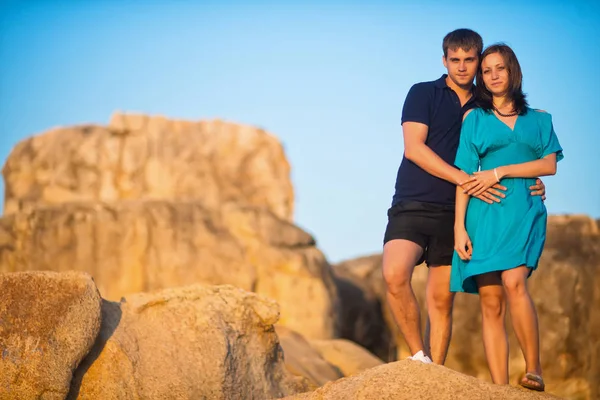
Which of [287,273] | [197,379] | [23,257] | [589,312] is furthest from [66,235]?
[197,379]

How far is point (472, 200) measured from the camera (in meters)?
5.25

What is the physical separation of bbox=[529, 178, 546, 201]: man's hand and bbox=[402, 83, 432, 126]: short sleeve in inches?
27.2

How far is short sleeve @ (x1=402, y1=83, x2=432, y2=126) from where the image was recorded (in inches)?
215

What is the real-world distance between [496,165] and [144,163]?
28.5 meters

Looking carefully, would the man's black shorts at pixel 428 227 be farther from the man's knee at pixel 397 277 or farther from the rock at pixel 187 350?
the rock at pixel 187 350

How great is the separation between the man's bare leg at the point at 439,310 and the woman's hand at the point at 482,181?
54 cm

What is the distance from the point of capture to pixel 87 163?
31.3 meters

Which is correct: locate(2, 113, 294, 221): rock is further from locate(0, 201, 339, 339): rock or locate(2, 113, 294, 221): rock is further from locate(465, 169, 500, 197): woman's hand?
locate(465, 169, 500, 197): woman's hand

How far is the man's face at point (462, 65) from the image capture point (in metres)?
5.39

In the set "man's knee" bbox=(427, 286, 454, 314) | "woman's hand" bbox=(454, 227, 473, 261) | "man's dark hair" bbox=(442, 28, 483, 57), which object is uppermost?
"man's dark hair" bbox=(442, 28, 483, 57)

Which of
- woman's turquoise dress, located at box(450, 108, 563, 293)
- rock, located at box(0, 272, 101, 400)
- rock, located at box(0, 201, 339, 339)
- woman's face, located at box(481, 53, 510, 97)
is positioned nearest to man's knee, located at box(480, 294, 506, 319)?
woman's turquoise dress, located at box(450, 108, 563, 293)

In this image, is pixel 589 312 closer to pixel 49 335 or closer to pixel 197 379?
pixel 197 379

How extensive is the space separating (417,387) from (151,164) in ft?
96.1

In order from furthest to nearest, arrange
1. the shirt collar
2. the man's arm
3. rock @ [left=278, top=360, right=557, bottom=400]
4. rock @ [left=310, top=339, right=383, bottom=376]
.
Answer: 1. rock @ [left=310, top=339, right=383, bottom=376]
2. the shirt collar
3. the man's arm
4. rock @ [left=278, top=360, right=557, bottom=400]
